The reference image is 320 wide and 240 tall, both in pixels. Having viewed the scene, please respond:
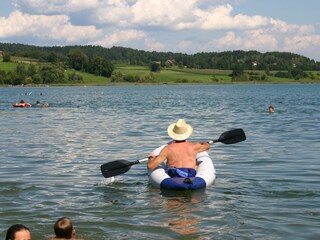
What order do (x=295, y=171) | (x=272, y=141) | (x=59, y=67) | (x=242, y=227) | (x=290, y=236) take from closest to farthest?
(x=290, y=236)
(x=242, y=227)
(x=295, y=171)
(x=272, y=141)
(x=59, y=67)

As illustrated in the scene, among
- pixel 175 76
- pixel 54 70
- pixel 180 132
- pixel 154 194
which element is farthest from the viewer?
pixel 175 76

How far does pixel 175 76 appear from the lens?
16012 centimetres

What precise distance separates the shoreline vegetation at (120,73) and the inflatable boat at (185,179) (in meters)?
135

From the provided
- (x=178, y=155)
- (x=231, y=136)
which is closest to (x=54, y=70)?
(x=231, y=136)

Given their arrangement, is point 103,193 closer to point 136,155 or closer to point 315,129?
point 136,155

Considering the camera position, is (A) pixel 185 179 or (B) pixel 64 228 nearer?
(B) pixel 64 228

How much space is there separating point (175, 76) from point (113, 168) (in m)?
148

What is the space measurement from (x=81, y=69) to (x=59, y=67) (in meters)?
8.98

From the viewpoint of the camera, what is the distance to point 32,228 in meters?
9.48

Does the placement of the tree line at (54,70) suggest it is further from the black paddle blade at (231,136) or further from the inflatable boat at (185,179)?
the inflatable boat at (185,179)

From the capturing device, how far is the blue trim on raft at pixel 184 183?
1145 centimetres

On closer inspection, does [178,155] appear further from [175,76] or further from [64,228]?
[175,76]

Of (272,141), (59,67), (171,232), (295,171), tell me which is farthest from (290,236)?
(59,67)

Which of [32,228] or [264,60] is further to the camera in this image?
[264,60]
